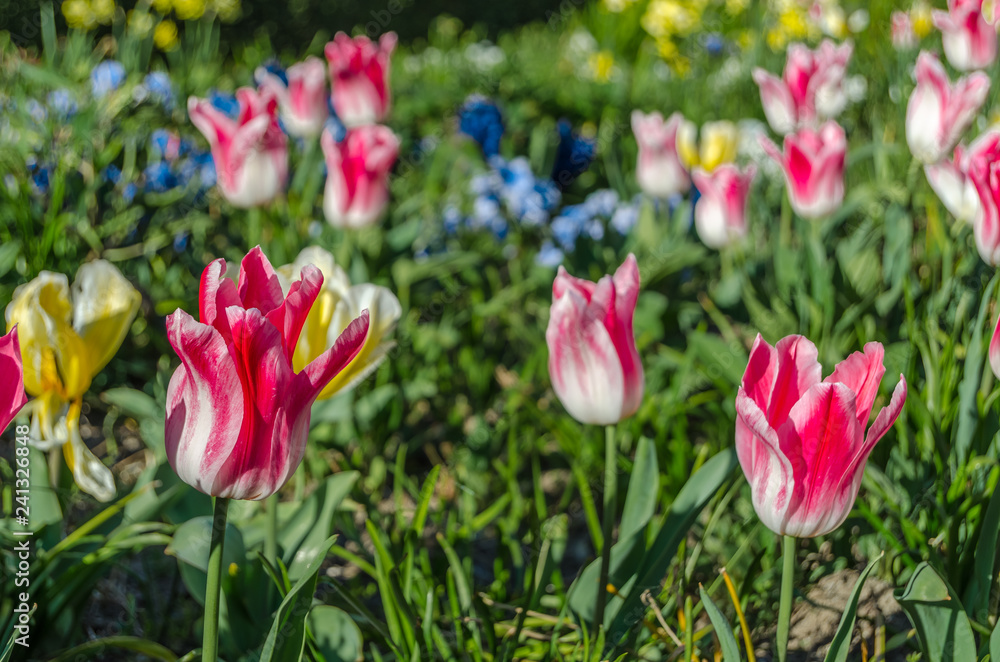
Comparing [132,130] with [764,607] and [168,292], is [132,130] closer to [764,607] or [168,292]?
[168,292]

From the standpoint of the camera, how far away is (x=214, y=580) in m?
0.81

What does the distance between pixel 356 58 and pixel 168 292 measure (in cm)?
79

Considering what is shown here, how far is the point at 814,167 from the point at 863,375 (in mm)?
1142

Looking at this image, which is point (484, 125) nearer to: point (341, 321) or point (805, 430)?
point (341, 321)

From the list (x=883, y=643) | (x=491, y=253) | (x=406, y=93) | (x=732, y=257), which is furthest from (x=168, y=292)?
(x=406, y=93)

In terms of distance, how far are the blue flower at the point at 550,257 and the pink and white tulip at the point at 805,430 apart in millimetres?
1432

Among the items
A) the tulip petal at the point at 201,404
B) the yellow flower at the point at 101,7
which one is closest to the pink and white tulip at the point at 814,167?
the tulip petal at the point at 201,404

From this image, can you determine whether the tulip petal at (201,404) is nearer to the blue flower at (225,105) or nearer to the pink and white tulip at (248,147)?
the pink and white tulip at (248,147)

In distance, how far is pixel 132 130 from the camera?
8.40 feet

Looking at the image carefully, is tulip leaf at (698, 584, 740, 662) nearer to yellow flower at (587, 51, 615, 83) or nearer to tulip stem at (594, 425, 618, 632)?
tulip stem at (594, 425, 618, 632)

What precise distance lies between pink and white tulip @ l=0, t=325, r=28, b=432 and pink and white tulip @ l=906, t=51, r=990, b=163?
1869 millimetres

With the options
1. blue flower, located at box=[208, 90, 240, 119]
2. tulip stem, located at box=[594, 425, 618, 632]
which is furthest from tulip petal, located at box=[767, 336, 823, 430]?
blue flower, located at box=[208, 90, 240, 119]

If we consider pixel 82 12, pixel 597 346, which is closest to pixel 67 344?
pixel 597 346

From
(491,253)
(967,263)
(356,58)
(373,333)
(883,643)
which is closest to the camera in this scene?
(373,333)
